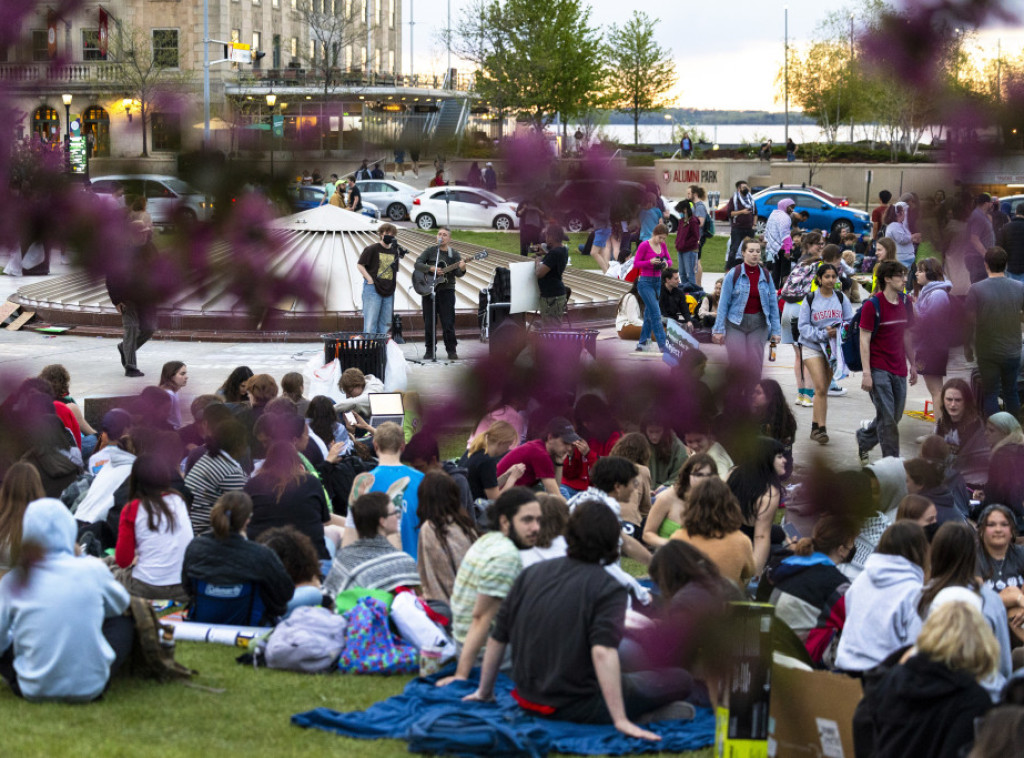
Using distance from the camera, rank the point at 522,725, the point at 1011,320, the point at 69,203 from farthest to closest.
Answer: the point at 522,725 → the point at 1011,320 → the point at 69,203

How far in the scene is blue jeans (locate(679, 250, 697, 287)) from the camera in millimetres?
18125

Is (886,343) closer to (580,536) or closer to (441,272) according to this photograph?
(580,536)

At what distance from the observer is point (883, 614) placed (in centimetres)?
528

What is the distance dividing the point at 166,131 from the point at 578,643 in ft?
13.0

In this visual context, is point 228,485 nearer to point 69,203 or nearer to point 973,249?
point 973,249

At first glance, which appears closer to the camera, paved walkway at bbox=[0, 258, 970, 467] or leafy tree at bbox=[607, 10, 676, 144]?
leafy tree at bbox=[607, 10, 676, 144]

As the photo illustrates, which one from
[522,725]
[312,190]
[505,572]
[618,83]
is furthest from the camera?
[505,572]

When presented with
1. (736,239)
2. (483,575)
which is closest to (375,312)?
(483,575)

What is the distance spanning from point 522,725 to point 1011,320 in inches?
127

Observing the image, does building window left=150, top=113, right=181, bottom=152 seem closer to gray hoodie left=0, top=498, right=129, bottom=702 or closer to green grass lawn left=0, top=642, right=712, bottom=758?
green grass lawn left=0, top=642, right=712, bottom=758

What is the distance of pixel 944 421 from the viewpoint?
310cm

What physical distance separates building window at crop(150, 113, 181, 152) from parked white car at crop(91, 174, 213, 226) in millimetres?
43

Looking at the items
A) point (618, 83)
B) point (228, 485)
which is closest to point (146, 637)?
point (228, 485)

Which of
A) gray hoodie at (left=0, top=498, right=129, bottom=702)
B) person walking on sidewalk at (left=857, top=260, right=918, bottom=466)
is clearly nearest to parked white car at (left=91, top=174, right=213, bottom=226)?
person walking on sidewalk at (left=857, top=260, right=918, bottom=466)
